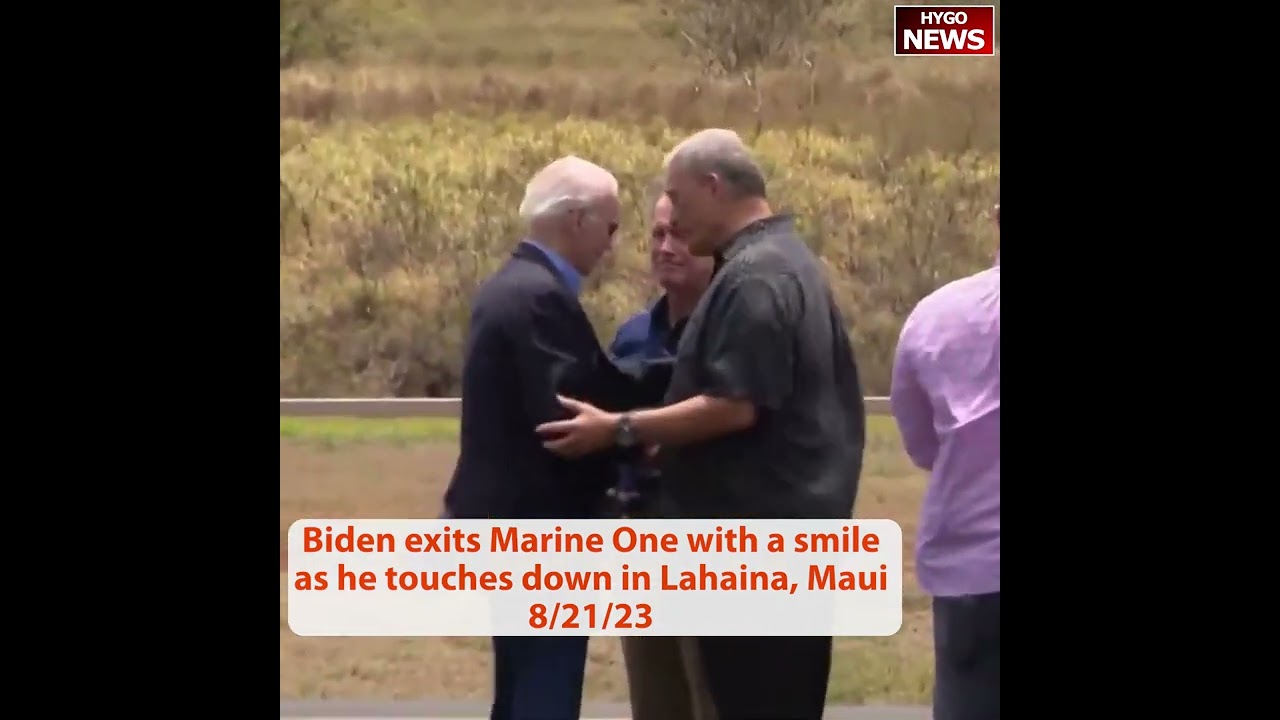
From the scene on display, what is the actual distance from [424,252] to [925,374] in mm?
1302

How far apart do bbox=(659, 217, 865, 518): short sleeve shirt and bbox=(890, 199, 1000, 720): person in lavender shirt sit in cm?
16

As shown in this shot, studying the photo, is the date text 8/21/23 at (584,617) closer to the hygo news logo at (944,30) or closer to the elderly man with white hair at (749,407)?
the elderly man with white hair at (749,407)

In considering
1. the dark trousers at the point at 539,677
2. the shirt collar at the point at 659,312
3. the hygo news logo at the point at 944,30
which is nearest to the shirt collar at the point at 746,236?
the shirt collar at the point at 659,312

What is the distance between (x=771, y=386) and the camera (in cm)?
335

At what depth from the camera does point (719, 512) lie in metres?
3.49

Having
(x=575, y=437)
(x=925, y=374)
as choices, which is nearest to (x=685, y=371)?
(x=575, y=437)

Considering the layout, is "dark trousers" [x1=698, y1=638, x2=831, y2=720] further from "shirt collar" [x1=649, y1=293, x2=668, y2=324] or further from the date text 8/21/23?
"shirt collar" [x1=649, y1=293, x2=668, y2=324]

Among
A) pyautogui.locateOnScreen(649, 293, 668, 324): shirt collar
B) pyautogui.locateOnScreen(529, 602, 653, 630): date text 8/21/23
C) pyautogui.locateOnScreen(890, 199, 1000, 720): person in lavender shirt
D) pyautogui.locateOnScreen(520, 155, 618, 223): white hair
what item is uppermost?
pyautogui.locateOnScreen(520, 155, 618, 223): white hair

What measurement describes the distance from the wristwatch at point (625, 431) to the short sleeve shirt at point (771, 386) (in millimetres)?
89

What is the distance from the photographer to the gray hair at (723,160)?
11.5 ft

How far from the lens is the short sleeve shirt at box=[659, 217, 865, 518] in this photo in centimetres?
335

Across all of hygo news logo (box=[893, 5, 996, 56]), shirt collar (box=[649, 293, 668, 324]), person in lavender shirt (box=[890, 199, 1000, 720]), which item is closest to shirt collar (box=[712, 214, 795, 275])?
shirt collar (box=[649, 293, 668, 324])

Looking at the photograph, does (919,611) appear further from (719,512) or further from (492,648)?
(492,648)

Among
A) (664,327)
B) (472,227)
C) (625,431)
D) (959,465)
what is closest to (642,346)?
(664,327)
